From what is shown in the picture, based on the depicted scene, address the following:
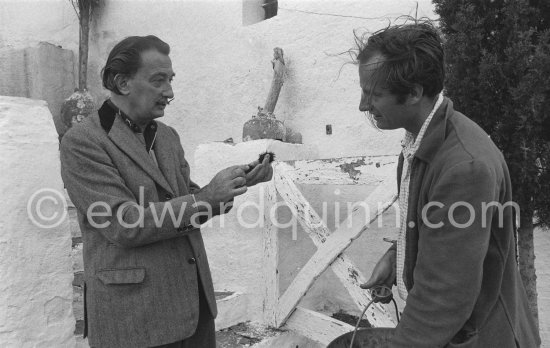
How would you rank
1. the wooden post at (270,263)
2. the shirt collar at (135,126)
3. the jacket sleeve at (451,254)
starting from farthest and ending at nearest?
1. the wooden post at (270,263)
2. the shirt collar at (135,126)
3. the jacket sleeve at (451,254)

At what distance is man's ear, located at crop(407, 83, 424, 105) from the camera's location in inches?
55.7

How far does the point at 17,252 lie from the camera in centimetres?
248

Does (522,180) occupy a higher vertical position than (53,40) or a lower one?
lower

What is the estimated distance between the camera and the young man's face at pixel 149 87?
197cm

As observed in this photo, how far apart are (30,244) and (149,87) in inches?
47.3

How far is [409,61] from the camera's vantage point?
1396 mm

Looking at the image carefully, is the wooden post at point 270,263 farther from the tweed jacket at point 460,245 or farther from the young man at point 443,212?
the tweed jacket at point 460,245

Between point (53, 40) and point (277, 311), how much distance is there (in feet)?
16.3

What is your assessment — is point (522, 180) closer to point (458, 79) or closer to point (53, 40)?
point (458, 79)

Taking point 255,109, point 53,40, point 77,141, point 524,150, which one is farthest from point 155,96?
point 53,40

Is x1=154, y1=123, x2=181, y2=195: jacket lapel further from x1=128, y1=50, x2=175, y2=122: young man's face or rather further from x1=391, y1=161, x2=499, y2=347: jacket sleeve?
x1=391, y1=161, x2=499, y2=347: jacket sleeve
